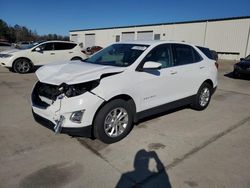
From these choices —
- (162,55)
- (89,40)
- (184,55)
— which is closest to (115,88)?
(162,55)

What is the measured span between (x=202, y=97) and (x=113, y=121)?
2.98 metres

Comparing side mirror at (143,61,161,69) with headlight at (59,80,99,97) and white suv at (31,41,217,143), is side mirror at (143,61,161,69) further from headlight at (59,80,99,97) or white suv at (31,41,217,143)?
headlight at (59,80,99,97)

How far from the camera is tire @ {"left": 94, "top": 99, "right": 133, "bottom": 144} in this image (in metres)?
3.75

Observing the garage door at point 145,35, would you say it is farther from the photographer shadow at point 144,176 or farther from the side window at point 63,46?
the photographer shadow at point 144,176

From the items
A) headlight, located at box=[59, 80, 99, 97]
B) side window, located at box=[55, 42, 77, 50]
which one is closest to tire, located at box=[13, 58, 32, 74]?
side window, located at box=[55, 42, 77, 50]

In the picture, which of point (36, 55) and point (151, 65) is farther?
point (36, 55)

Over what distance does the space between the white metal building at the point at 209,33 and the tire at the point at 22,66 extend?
23.1 metres

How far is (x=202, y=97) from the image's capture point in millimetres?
6000

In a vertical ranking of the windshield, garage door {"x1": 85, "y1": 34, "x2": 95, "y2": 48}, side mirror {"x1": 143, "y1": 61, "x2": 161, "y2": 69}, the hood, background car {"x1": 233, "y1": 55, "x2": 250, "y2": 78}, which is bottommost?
background car {"x1": 233, "y1": 55, "x2": 250, "y2": 78}

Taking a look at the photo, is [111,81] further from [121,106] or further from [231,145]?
[231,145]

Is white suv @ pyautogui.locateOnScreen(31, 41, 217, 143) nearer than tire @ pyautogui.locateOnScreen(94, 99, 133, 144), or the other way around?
white suv @ pyautogui.locateOnScreen(31, 41, 217, 143)

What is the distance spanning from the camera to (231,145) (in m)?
4.08

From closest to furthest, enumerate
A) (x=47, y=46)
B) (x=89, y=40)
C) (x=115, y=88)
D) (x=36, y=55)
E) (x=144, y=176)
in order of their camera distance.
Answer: (x=144, y=176) < (x=115, y=88) < (x=36, y=55) < (x=47, y=46) < (x=89, y=40)

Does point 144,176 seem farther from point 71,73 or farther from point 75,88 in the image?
point 71,73
